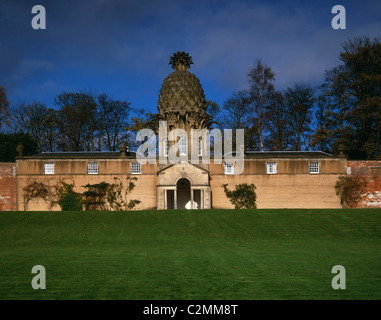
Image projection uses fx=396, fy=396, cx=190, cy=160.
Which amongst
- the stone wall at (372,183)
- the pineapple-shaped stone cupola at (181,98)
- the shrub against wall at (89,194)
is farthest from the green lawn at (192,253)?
the pineapple-shaped stone cupola at (181,98)

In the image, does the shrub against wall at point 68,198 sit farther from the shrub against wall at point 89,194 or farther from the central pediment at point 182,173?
the central pediment at point 182,173

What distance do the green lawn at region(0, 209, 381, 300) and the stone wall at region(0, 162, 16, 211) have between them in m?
7.73

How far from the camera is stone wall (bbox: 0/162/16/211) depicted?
3619cm

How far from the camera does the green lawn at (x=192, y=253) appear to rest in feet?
30.6

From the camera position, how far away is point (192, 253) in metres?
15.9

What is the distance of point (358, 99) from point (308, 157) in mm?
11944

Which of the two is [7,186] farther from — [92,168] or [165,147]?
[165,147]

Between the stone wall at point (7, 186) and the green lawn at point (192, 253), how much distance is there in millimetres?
7733

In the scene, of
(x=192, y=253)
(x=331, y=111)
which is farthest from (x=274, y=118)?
(x=192, y=253)

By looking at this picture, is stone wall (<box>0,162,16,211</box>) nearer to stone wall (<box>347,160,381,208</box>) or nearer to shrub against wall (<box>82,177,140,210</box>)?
shrub against wall (<box>82,177,140,210</box>)

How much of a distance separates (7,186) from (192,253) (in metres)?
26.6

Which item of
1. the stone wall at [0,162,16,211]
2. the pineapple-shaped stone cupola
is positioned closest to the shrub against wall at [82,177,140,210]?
the stone wall at [0,162,16,211]
